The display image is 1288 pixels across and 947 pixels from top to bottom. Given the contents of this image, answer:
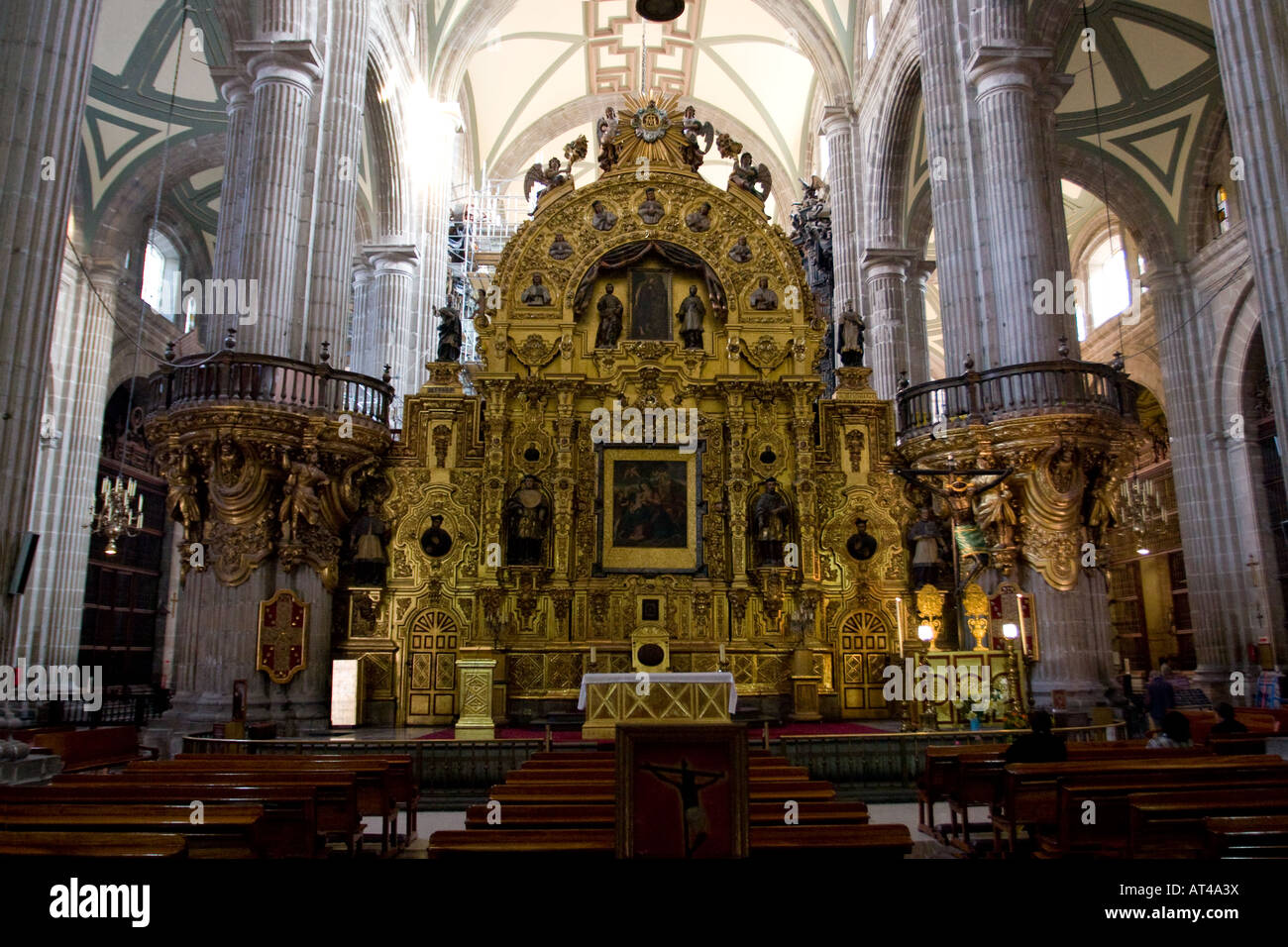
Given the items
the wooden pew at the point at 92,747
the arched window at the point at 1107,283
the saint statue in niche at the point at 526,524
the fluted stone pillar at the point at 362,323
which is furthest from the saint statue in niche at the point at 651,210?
the arched window at the point at 1107,283

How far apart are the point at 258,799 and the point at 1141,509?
93.4 feet

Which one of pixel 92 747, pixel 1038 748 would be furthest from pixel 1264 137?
pixel 92 747

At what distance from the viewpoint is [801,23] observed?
26844mm

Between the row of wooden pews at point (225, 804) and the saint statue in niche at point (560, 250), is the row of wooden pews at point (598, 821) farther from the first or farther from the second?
the saint statue in niche at point (560, 250)

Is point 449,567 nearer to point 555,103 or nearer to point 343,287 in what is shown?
point 343,287

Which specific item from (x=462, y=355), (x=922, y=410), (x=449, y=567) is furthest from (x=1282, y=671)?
(x=462, y=355)

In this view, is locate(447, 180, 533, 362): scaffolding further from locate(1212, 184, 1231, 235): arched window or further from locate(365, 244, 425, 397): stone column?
locate(1212, 184, 1231, 235): arched window

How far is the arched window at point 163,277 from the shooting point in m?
25.4

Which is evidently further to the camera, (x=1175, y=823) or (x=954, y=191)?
(x=954, y=191)

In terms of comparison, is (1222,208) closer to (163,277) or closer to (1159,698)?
(1159,698)

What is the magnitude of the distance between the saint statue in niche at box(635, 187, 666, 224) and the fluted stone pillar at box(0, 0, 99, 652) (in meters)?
10.1

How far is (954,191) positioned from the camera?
51.5 ft

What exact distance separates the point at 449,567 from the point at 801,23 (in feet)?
66.5

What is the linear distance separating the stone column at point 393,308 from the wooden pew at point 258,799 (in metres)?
18.3
